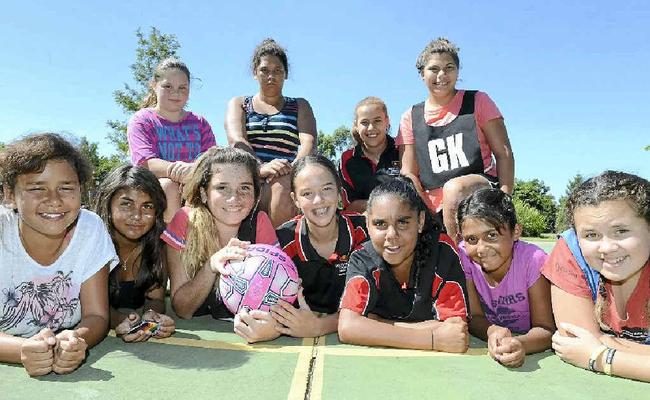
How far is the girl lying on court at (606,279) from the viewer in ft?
9.05

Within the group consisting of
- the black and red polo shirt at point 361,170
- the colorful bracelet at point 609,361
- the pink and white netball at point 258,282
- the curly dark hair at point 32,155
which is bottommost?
the colorful bracelet at point 609,361

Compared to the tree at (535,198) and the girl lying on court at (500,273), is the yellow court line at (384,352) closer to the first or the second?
the girl lying on court at (500,273)

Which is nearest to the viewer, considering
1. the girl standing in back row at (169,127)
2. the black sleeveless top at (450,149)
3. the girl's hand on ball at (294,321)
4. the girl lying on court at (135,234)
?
the girl's hand on ball at (294,321)

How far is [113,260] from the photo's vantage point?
3340 millimetres

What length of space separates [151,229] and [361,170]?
8.08 feet

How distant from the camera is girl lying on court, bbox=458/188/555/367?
3.34 meters

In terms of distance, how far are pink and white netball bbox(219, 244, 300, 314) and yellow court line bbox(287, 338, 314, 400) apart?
1.28 feet

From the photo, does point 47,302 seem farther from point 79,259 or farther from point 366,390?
point 366,390

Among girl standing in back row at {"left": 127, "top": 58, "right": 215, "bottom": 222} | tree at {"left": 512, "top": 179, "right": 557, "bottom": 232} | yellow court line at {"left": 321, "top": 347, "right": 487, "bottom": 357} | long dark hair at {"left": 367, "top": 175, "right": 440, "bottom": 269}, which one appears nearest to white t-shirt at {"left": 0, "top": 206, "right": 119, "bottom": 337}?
yellow court line at {"left": 321, "top": 347, "right": 487, "bottom": 357}

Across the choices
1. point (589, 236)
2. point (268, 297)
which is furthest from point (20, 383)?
point (589, 236)

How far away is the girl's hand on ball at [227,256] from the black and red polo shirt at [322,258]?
0.52m

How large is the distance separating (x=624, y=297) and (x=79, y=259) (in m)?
3.26

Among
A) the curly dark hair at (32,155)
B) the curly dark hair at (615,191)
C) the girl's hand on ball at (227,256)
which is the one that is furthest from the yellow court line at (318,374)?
the curly dark hair at (32,155)

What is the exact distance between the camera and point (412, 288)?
345 centimetres
